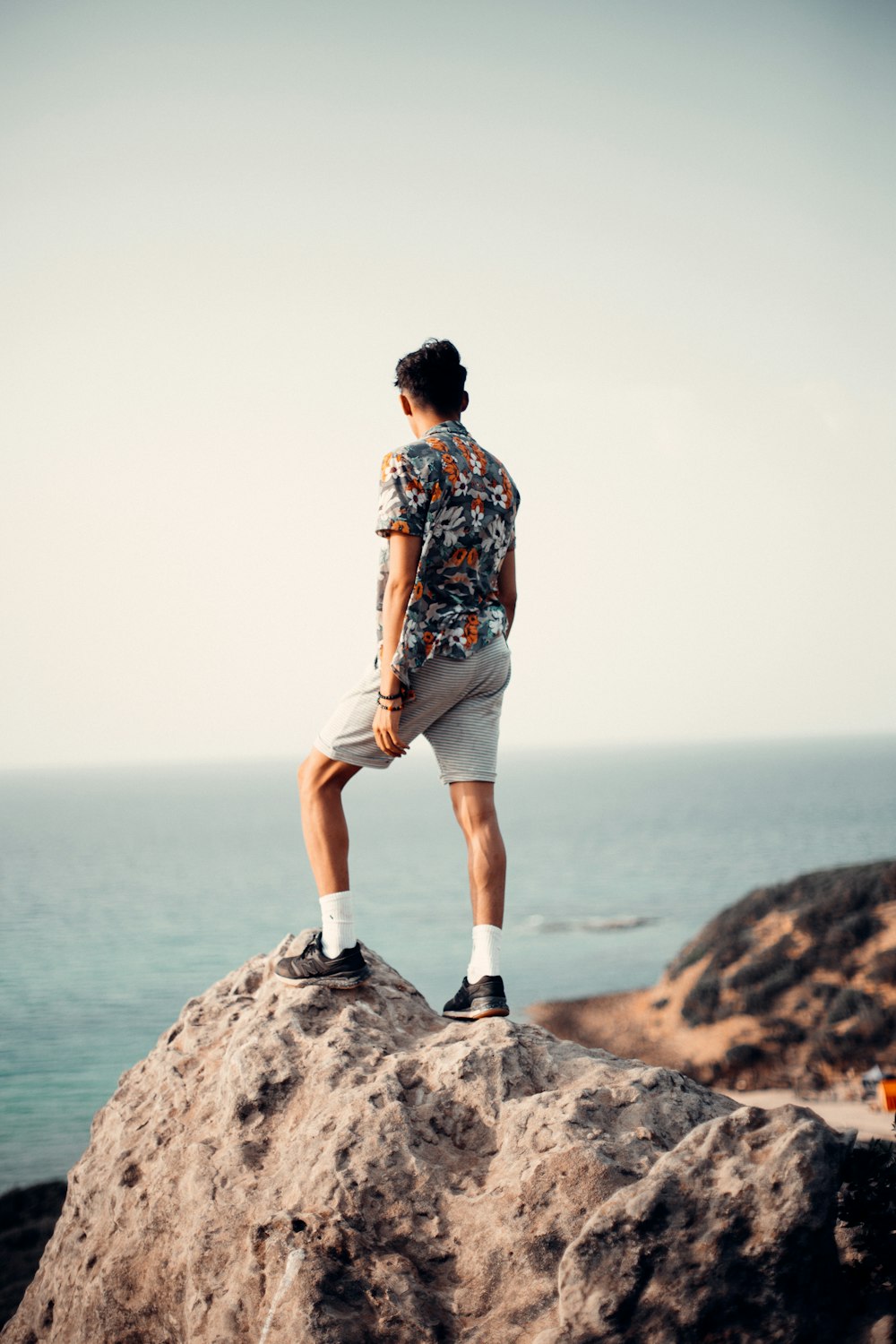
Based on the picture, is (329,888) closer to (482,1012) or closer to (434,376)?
(482,1012)

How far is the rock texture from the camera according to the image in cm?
2014

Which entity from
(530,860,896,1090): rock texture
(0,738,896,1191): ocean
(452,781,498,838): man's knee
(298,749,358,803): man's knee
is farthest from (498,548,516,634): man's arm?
(0,738,896,1191): ocean

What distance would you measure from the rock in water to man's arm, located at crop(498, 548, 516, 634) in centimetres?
199

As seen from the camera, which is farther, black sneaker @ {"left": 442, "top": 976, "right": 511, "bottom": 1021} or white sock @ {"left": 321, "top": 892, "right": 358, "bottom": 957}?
white sock @ {"left": 321, "top": 892, "right": 358, "bottom": 957}

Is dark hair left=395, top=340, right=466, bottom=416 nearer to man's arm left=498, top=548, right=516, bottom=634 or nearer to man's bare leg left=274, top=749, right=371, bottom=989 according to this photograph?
man's arm left=498, top=548, right=516, bottom=634

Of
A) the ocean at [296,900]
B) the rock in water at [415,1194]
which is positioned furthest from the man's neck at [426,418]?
the ocean at [296,900]

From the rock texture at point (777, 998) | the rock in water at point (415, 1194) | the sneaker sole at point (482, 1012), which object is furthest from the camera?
the rock texture at point (777, 998)

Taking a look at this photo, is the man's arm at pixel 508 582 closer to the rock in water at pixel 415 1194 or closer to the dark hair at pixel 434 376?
the dark hair at pixel 434 376

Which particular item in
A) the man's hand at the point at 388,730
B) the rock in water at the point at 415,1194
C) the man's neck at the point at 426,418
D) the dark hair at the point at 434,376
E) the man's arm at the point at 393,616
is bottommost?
the rock in water at the point at 415,1194

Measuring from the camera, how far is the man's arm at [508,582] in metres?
5.22

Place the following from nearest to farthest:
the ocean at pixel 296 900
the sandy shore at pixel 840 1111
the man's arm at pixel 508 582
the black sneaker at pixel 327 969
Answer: the black sneaker at pixel 327 969, the man's arm at pixel 508 582, the sandy shore at pixel 840 1111, the ocean at pixel 296 900

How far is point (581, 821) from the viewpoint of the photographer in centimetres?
10594

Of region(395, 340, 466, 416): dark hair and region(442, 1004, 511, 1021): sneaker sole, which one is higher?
region(395, 340, 466, 416): dark hair

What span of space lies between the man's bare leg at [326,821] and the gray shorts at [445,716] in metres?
0.08
